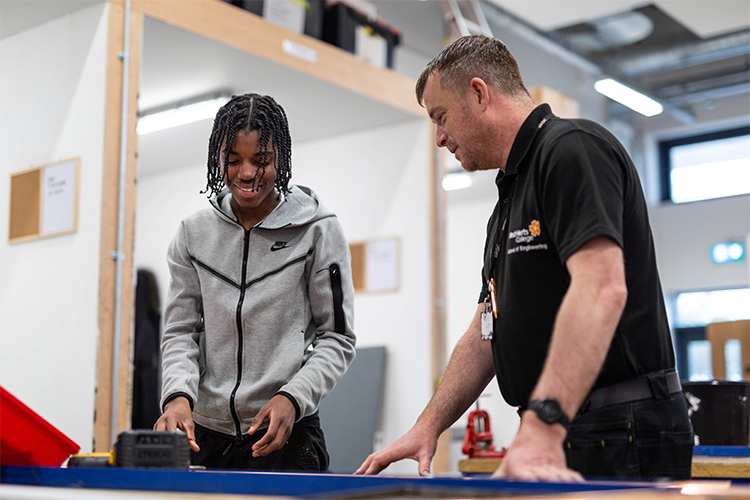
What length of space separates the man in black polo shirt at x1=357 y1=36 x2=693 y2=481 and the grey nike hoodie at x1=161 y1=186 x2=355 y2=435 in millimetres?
325

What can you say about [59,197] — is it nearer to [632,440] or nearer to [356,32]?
A: [356,32]

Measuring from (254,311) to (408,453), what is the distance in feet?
1.59

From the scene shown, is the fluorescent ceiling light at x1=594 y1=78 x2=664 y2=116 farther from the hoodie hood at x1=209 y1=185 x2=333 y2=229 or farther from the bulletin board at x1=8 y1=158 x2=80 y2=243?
the hoodie hood at x1=209 y1=185 x2=333 y2=229

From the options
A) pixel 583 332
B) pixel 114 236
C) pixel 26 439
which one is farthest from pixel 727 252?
pixel 26 439

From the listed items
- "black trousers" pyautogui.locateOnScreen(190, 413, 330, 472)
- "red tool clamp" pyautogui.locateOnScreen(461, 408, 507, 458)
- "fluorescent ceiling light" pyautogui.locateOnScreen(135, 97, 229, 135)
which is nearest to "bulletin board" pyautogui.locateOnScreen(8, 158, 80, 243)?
"fluorescent ceiling light" pyautogui.locateOnScreen(135, 97, 229, 135)

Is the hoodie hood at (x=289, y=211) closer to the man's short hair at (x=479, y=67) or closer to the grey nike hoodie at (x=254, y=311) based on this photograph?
the grey nike hoodie at (x=254, y=311)

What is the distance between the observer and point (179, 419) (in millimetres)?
1666

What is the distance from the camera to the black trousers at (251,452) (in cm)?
174

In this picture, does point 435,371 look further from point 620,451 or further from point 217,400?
point 620,451

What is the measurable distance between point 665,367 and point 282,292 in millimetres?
805

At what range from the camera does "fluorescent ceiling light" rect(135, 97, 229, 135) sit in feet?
11.3

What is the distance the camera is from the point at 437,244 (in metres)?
4.00

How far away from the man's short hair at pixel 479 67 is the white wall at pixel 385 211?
2.39m

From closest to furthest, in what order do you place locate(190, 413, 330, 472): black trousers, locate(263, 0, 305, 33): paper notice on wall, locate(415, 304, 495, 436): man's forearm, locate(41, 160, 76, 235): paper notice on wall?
locate(415, 304, 495, 436): man's forearm, locate(190, 413, 330, 472): black trousers, locate(41, 160, 76, 235): paper notice on wall, locate(263, 0, 305, 33): paper notice on wall
